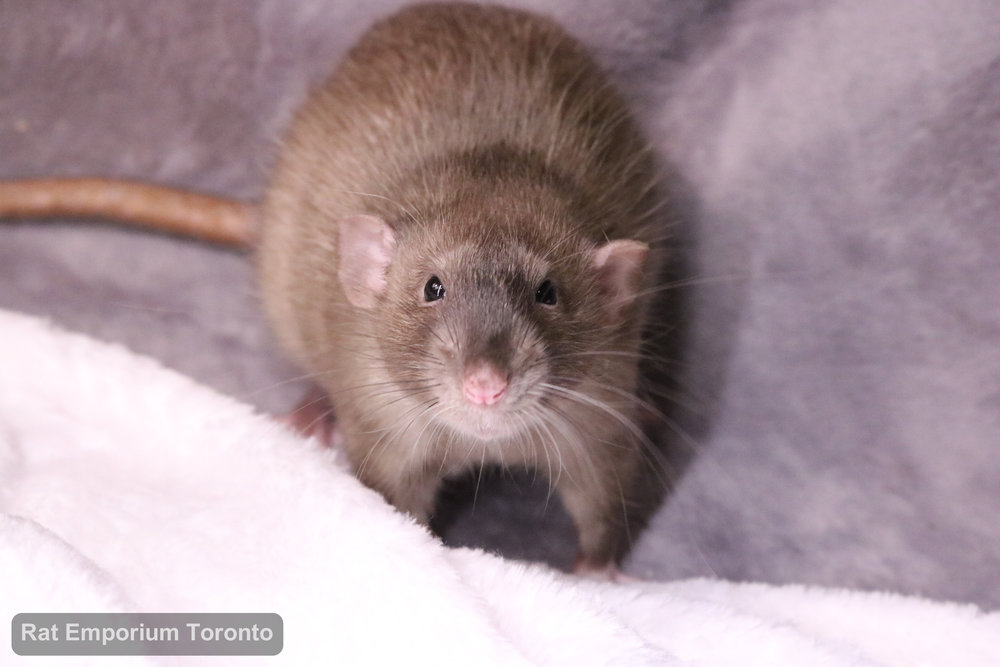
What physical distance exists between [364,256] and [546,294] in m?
0.35

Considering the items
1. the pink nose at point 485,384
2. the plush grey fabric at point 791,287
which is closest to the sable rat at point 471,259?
the pink nose at point 485,384

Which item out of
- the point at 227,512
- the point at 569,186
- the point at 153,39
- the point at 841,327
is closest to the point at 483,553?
the point at 227,512

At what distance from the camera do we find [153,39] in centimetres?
294

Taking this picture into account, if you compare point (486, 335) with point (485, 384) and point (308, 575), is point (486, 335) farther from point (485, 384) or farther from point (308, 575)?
point (308, 575)

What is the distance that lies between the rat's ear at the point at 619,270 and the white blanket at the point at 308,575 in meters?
0.50

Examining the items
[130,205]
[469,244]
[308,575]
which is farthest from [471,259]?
[130,205]

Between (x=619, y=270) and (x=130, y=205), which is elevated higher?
(x=619, y=270)

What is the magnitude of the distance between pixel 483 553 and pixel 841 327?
0.98 meters

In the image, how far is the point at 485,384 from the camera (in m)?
1.59

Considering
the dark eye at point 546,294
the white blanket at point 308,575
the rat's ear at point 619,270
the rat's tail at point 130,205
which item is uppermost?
the rat's ear at point 619,270

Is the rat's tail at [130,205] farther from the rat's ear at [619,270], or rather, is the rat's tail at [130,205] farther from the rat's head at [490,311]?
the rat's ear at [619,270]

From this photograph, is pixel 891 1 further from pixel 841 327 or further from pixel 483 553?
pixel 483 553

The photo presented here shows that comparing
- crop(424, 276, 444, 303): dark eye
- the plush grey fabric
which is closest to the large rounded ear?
crop(424, 276, 444, 303): dark eye

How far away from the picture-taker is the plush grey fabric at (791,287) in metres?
2.14
